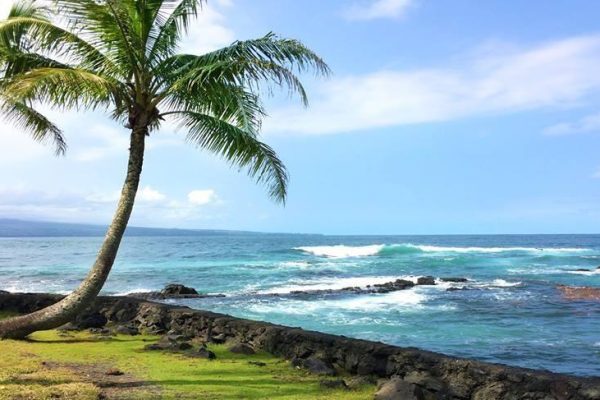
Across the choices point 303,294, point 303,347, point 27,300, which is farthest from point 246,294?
point 303,347

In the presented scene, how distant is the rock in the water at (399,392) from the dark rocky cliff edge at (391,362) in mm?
11

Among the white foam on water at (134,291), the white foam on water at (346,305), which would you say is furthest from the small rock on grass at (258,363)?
the white foam on water at (134,291)

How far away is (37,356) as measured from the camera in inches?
337

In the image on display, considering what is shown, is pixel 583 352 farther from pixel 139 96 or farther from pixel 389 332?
pixel 139 96

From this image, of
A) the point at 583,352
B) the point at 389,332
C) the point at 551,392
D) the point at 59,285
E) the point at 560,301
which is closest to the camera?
the point at 551,392

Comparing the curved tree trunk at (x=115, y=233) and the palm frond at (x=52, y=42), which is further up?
the palm frond at (x=52, y=42)

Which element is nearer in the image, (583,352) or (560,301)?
(583,352)

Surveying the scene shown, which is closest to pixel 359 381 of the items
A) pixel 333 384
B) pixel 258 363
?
pixel 333 384

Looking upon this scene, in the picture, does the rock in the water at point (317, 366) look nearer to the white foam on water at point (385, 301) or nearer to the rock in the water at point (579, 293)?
the white foam on water at point (385, 301)

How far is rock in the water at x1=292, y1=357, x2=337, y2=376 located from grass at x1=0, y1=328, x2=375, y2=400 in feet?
0.52

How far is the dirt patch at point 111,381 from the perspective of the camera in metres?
6.63

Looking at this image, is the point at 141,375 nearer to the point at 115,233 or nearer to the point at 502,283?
the point at 115,233

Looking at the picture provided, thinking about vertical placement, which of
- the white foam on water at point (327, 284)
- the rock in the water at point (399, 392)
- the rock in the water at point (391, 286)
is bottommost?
the white foam on water at point (327, 284)

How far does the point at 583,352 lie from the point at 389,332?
4757 millimetres
